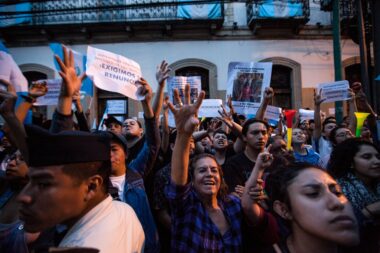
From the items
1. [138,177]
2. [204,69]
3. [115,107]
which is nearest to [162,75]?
[138,177]

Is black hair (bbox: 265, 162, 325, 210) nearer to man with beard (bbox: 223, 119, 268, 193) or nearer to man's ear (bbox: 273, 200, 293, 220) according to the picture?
man's ear (bbox: 273, 200, 293, 220)

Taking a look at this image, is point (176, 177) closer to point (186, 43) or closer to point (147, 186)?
point (147, 186)

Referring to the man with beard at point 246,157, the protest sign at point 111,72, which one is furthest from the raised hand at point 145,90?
the man with beard at point 246,157

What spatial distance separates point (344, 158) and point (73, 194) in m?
2.34

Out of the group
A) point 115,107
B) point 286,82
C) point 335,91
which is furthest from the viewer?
point 286,82

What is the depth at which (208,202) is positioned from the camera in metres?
2.70

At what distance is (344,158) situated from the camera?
121 inches

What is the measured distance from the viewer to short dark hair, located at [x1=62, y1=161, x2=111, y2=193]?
160 cm

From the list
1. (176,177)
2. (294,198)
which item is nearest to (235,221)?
(176,177)

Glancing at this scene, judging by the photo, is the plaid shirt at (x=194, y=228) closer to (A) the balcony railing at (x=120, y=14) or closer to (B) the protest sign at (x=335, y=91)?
(B) the protest sign at (x=335, y=91)

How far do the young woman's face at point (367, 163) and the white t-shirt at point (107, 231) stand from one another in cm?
204

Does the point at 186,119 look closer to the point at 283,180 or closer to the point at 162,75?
the point at 283,180

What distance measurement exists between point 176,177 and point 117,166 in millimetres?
655

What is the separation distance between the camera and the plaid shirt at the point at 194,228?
2.44 meters
